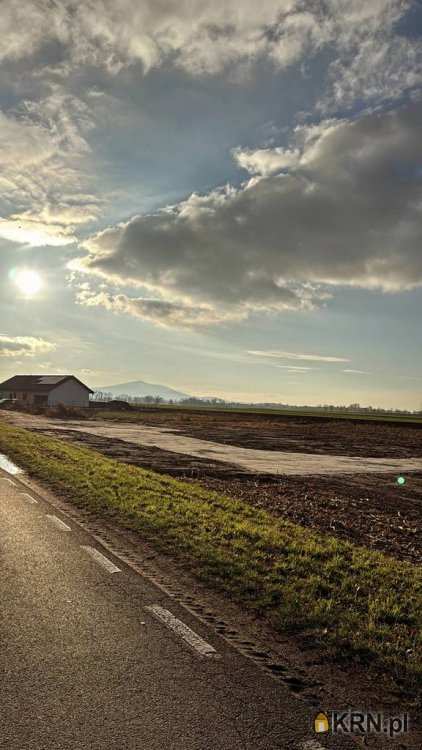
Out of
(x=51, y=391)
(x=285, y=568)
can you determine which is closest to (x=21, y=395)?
(x=51, y=391)

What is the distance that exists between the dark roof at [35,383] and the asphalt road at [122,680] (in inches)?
3381

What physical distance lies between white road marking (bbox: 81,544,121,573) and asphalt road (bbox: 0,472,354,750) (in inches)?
17.9

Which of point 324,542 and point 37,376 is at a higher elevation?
point 37,376

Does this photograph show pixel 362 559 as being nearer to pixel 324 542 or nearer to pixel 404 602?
pixel 324 542

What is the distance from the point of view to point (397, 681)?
178 inches

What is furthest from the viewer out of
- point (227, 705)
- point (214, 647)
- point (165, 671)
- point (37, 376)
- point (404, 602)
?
point (37, 376)

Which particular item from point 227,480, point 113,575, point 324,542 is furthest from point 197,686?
point 227,480

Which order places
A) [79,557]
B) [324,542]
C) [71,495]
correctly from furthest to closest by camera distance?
[71,495], [324,542], [79,557]

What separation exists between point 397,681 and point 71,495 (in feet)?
31.9

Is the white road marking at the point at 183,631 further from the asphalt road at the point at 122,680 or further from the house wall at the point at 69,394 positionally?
the house wall at the point at 69,394

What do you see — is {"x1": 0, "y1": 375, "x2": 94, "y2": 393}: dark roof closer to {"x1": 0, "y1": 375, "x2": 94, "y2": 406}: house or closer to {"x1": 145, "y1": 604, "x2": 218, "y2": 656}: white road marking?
{"x1": 0, "y1": 375, "x2": 94, "y2": 406}: house

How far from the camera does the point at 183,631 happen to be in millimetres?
5215

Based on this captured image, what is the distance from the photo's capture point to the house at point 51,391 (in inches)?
3457

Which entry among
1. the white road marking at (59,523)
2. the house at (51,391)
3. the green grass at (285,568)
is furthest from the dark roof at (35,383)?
the white road marking at (59,523)
